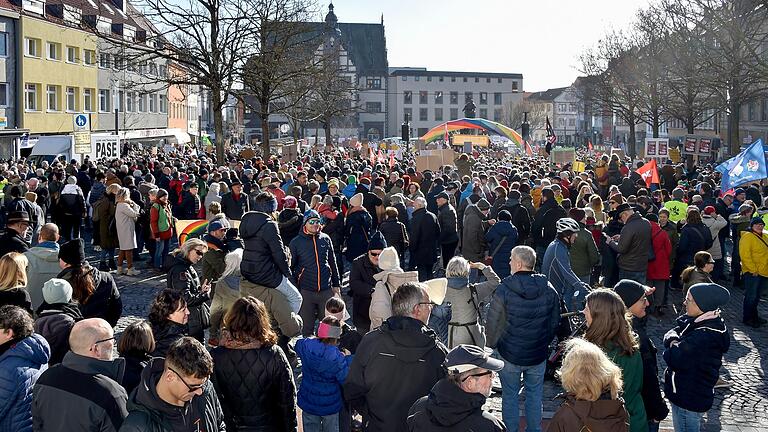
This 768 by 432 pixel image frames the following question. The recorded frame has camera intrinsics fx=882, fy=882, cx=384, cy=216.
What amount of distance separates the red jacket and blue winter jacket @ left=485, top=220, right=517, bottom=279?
202 cm

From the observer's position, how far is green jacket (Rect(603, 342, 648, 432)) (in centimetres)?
573

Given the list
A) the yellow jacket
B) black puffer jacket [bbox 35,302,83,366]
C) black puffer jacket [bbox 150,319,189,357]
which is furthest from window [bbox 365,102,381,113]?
black puffer jacket [bbox 150,319,189,357]

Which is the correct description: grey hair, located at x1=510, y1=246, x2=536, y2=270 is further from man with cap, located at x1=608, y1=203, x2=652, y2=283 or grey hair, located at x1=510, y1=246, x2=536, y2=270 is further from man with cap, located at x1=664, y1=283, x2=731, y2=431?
man with cap, located at x1=608, y1=203, x2=652, y2=283

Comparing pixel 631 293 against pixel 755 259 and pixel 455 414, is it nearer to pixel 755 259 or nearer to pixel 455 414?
pixel 455 414

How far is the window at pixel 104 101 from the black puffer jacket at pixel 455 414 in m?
52.4

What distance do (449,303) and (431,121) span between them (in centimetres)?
11757

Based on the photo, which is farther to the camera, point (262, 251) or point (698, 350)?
point (262, 251)

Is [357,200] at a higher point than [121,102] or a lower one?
lower

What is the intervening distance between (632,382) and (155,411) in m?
3.07

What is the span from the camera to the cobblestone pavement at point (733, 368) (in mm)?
8617

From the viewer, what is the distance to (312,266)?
9914 mm

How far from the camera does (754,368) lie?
1048 centimetres

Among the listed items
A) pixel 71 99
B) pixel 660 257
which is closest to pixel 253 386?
pixel 660 257

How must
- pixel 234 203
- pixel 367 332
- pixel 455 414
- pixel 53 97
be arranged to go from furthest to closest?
1. pixel 53 97
2. pixel 234 203
3. pixel 367 332
4. pixel 455 414
